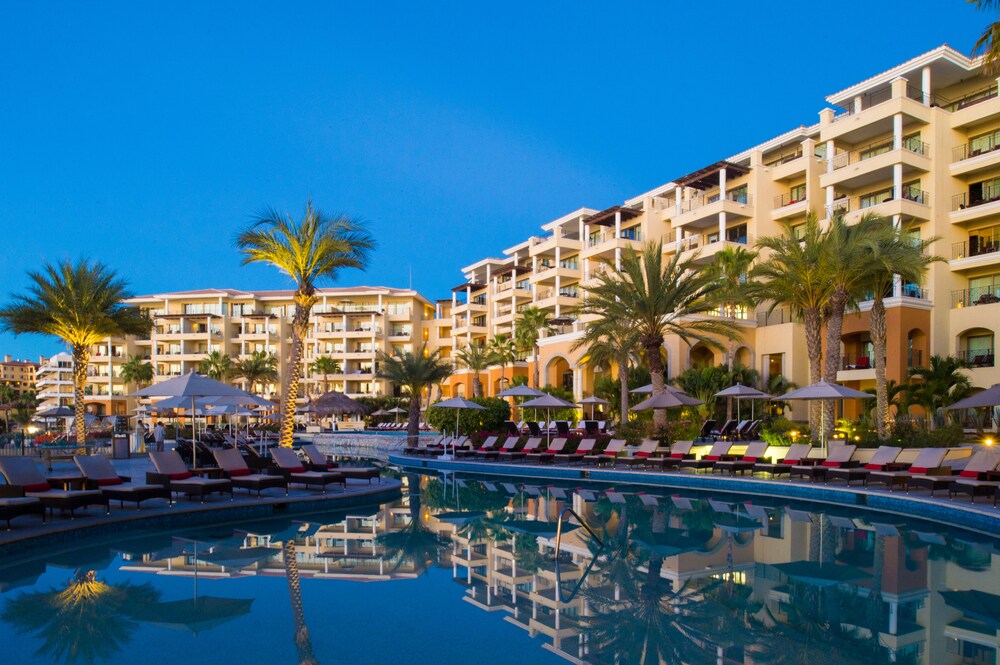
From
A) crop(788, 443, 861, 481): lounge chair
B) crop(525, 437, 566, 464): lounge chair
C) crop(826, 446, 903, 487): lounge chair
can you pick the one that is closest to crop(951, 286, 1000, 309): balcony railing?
crop(788, 443, 861, 481): lounge chair

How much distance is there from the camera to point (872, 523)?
12.9 meters

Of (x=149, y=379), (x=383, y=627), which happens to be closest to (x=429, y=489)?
(x=383, y=627)

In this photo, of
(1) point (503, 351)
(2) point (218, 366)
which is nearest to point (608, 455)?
(1) point (503, 351)

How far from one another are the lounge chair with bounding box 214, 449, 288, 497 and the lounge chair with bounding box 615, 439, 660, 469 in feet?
32.9

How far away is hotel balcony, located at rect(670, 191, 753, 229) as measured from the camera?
36.3m

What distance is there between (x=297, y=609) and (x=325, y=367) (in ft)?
189

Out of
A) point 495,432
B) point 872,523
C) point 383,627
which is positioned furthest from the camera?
point 495,432

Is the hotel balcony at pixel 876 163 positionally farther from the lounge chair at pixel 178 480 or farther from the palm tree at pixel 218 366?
the palm tree at pixel 218 366

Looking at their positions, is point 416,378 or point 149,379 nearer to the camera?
point 416,378

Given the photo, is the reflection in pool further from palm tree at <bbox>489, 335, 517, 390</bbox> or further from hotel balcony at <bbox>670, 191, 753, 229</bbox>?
palm tree at <bbox>489, 335, 517, 390</bbox>

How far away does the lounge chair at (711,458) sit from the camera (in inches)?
758

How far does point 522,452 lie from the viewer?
23797 millimetres

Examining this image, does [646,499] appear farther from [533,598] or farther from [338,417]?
[338,417]

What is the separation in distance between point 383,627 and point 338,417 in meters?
56.8
